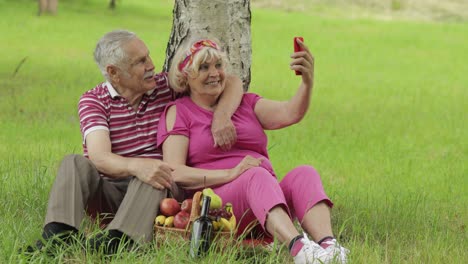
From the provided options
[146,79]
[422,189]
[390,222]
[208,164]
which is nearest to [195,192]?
[208,164]

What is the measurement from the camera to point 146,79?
601 cm

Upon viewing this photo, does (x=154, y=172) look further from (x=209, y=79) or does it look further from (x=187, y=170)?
(x=209, y=79)

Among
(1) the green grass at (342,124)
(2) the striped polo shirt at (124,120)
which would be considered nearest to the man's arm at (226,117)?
(2) the striped polo shirt at (124,120)

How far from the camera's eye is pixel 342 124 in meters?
13.0

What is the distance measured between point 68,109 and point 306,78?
7628mm

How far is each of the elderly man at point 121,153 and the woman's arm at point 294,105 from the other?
17 cm

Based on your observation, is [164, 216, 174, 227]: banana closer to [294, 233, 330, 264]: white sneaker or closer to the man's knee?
the man's knee

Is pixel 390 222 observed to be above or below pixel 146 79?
below

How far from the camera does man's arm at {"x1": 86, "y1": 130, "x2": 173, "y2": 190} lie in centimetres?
563

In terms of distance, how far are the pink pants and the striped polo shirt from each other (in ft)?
1.76

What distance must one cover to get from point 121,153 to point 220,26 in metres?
1.44

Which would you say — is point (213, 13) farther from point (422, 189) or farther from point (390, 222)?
point (422, 189)

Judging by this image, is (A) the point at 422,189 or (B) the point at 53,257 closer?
(B) the point at 53,257

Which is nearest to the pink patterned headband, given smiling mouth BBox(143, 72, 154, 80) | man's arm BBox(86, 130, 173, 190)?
smiling mouth BBox(143, 72, 154, 80)
